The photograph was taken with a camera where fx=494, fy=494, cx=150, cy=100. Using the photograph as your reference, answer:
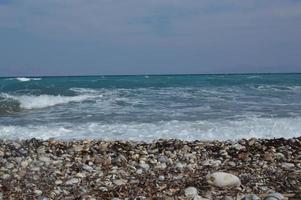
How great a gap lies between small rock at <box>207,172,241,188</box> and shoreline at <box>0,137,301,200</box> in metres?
0.02

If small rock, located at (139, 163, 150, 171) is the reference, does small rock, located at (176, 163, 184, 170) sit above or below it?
above

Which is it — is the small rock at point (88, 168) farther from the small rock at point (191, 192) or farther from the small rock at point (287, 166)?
the small rock at point (287, 166)

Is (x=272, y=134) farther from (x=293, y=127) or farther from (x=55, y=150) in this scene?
(x=55, y=150)

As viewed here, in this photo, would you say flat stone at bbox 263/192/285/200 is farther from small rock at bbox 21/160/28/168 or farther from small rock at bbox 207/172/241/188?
small rock at bbox 21/160/28/168

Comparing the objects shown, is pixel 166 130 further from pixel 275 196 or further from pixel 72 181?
pixel 275 196

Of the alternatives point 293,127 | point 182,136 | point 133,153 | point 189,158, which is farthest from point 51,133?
point 293,127

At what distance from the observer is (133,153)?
6406 mm

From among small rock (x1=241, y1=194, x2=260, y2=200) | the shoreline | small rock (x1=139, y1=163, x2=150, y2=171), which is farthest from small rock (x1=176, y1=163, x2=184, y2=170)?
small rock (x1=241, y1=194, x2=260, y2=200)

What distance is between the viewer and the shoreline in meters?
4.79

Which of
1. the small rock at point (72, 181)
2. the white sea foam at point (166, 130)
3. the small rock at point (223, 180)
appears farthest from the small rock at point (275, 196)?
the white sea foam at point (166, 130)

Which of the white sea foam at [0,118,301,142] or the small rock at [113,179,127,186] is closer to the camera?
the small rock at [113,179,127,186]

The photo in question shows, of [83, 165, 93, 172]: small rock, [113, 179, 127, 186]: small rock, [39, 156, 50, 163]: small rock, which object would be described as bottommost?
[113, 179, 127, 186]: small rock

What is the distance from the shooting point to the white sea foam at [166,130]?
886cm

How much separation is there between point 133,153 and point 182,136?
2.49 m
